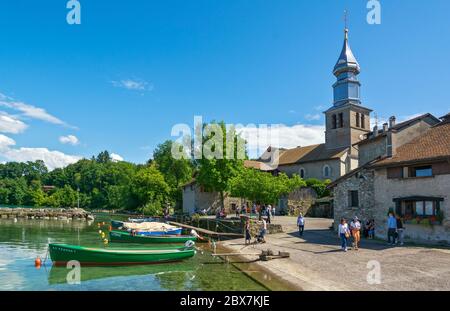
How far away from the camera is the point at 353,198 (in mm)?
30359

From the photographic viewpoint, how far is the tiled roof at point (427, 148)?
23984mm

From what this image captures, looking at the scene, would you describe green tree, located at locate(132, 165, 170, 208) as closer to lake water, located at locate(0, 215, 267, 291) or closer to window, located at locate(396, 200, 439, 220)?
lake water, located at locate(0, 215, 267, 291)

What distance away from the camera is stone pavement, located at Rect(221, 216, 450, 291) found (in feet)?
50.1

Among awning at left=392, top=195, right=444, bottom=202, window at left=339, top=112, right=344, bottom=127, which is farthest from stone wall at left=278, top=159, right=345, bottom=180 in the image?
awning at left=392, top=195, right=444, bottom=202

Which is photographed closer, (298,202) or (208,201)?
(298,202)

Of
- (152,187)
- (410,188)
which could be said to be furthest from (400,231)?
(152,187)

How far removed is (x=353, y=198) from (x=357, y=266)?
41.1ft

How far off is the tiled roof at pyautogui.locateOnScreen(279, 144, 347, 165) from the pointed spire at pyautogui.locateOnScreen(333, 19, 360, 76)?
43.1ft

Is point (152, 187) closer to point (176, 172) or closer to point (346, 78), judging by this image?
point (176, 172)

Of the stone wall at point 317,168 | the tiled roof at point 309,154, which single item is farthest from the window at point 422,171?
the tiled roof at point 309,154

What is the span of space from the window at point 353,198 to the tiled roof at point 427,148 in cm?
361

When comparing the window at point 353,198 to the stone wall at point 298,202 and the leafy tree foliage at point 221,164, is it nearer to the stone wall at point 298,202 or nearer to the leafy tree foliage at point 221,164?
the stone wall at point 298,202
